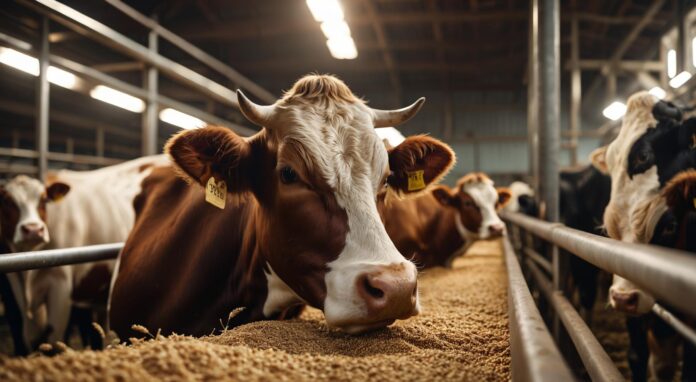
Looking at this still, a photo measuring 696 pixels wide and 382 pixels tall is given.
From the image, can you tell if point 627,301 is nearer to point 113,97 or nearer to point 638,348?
point 638,348

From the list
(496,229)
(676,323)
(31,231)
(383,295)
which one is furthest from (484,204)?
(31,231)

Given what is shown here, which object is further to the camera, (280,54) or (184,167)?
(280,54)

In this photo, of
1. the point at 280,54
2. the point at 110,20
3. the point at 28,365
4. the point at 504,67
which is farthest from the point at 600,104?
the point at 28,365

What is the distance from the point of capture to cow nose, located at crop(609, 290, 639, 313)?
189cm

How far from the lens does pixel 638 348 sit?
276cm

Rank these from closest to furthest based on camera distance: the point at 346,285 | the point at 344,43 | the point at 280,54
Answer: the point at 346,285 → the point at 344,43 → the point at 280,54

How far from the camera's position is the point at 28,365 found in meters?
0.73

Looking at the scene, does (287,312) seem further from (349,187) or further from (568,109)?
(568,109)

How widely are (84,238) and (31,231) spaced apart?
16.1 inches

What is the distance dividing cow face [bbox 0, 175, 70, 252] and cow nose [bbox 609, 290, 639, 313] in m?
3.82

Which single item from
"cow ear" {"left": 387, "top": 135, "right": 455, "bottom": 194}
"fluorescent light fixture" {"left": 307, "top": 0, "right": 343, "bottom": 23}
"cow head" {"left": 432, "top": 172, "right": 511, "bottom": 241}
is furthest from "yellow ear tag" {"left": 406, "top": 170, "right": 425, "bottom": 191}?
"fluorescent light fixture" {"left": 307, "top": 0, "right": 343, "bottom": 23}

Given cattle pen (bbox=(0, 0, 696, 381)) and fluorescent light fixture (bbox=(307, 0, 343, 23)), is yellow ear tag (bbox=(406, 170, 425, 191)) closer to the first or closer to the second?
cattle pen (bbox=(0, 0, 696, 381))

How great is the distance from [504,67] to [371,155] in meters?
12.2

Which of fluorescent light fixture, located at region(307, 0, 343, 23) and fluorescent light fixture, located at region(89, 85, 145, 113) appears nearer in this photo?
fluorescent light fixture, located at region(89, 85, 145, 113)
